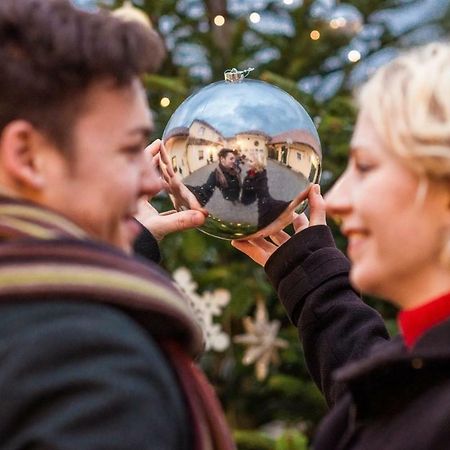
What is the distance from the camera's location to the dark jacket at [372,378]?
55.8 inches

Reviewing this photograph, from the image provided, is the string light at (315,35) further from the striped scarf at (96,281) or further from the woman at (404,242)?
the striped scarf at (96,281)

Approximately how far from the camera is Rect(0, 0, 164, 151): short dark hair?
1295 mm

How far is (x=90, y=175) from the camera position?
1336mm

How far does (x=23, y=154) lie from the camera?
4.37ft

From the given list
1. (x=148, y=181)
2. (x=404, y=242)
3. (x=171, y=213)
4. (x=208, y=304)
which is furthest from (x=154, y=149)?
(x=208, y=304)

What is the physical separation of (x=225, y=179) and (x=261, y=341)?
260 cm

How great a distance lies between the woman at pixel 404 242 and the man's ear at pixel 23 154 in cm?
44

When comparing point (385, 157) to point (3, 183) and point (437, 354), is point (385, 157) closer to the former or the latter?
point (437, 354)

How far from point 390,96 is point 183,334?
1.39 ft

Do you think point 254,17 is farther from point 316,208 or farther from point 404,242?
point 404,242

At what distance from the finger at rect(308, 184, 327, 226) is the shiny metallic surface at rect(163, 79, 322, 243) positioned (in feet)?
0.09

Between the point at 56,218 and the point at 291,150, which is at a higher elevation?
the point at 56,218

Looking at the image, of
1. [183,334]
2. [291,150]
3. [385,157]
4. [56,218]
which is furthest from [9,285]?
[291,150]

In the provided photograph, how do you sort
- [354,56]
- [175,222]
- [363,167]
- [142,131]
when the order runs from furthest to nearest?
1. [354,56]
2. [175,222]
3. [363,167]
4. [142,131]
